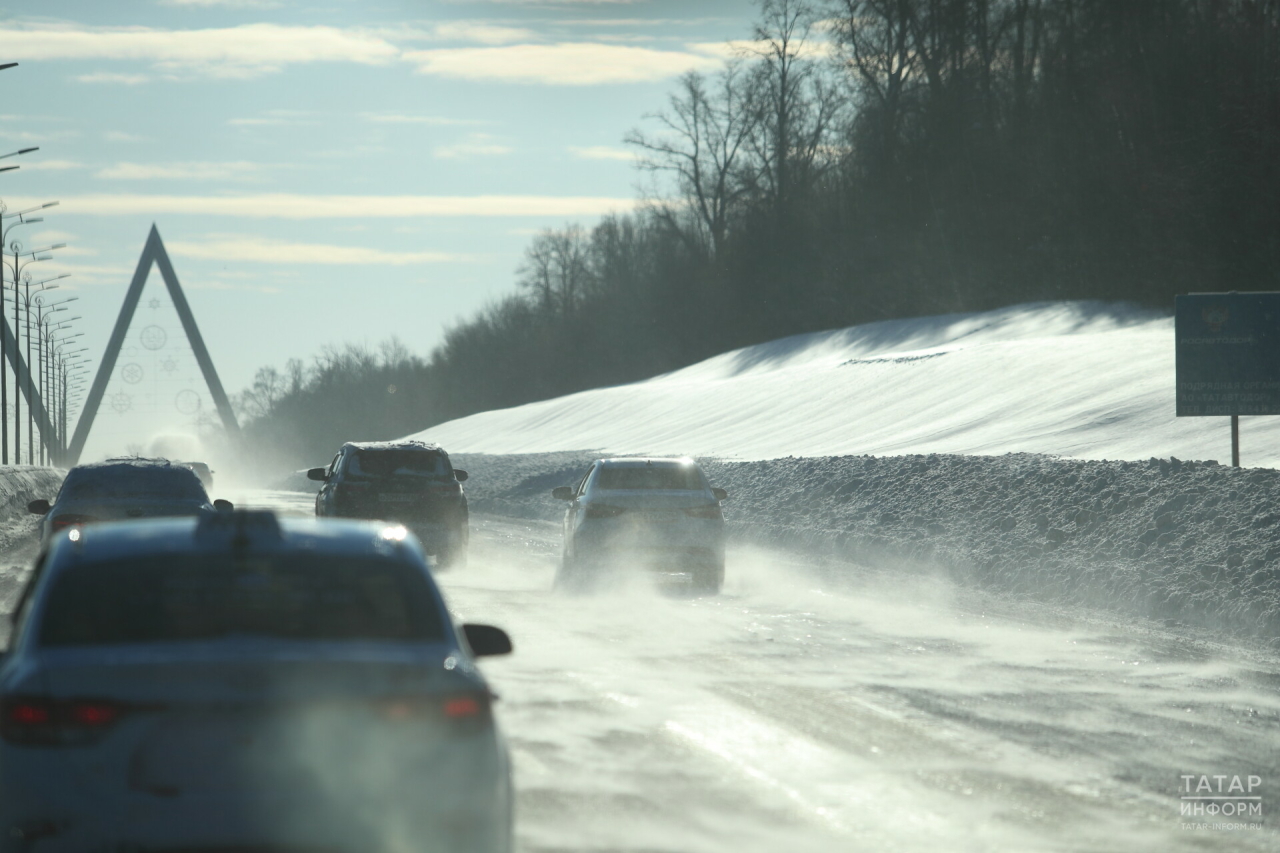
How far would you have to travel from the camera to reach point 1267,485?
58.1ft

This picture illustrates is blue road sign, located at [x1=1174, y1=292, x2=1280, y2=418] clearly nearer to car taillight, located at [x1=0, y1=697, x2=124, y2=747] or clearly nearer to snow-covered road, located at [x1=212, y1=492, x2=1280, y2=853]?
snow-covered road, located at [x1=212, y1=492, x2=1280, y2=853]

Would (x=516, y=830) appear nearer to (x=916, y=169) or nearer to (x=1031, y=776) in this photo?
(x=1031, y=776)

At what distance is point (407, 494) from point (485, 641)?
53.6 feet

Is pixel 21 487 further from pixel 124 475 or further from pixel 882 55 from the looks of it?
pixel 882 55

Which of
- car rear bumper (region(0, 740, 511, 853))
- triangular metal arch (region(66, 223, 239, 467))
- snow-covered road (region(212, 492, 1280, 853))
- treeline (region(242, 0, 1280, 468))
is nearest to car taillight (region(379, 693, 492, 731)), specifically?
car rear bumper (region(0, 740, 511, 853))

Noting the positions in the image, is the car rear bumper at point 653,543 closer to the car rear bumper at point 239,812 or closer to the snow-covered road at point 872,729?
the snow-covered road at point 872,729

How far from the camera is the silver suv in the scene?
17109mm

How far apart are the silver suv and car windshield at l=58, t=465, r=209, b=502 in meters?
4.40

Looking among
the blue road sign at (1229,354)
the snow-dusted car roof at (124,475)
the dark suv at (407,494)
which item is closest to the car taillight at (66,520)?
the snow-dusted car roof at (124,475)

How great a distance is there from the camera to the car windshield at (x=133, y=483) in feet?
54.9

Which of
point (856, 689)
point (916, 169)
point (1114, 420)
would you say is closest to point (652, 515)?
point (856, 689)

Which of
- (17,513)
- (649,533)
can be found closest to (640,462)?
(649,533)

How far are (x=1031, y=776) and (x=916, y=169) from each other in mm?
74263

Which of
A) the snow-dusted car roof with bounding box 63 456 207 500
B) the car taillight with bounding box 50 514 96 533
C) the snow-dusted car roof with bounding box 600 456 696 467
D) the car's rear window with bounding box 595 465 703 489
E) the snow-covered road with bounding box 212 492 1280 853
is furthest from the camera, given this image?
the snow-dusted car roof with bounding box 600 456 696 467
